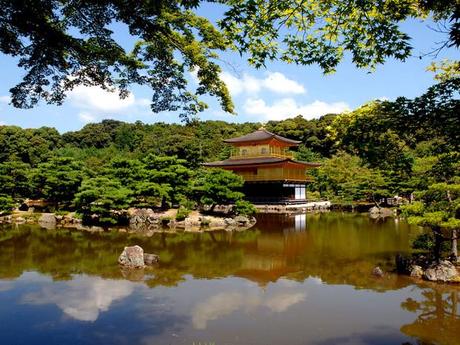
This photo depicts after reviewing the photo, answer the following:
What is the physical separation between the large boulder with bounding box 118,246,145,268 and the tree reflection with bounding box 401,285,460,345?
22.4 feet

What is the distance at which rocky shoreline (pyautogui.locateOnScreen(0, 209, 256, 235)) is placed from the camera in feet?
65.4

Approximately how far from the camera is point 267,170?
107 ft

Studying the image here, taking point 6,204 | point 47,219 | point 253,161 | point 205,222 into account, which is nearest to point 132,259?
point 205,222

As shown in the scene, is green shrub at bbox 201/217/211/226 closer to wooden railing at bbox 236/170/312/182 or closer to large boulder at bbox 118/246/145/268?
large boulder at bbox 118/246/145/268

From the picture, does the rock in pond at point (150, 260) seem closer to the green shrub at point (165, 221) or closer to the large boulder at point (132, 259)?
the large boulder at point (132, 259)

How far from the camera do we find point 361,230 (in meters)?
19.0

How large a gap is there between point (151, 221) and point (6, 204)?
8548mm

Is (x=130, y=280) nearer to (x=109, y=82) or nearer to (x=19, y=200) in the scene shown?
(x=109, y=82)

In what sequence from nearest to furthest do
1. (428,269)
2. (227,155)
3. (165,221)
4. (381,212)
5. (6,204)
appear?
(428,269) < (165,221) < (6,204) < (381,212) < (227,155)

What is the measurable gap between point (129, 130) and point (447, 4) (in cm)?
6222

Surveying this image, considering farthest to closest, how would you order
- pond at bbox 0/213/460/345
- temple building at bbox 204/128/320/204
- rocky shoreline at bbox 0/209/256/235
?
temple building at bbox 204/128/320/204
rocky shoreline at bbox 0/209/256/235
pond at bbox 0/213/460/345

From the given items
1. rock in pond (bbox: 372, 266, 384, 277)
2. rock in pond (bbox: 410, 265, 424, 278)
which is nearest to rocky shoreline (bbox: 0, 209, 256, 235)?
rock in pond (bbox: 372, 266, 384, 277)

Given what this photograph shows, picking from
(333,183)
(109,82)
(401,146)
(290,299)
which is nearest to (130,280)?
(290,299)

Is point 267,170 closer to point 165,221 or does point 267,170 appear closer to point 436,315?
point 165,221
